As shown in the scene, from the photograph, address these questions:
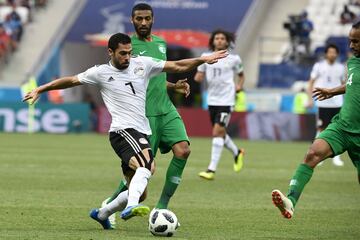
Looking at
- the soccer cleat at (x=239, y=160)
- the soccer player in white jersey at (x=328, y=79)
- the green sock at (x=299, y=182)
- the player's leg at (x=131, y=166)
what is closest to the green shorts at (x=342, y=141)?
the green sock at (x=299, y=182)

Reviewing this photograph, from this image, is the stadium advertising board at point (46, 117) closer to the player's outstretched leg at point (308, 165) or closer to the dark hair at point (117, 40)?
the dark hair at point (117, 40)

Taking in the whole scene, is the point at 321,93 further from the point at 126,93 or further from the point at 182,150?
the point at 126,93

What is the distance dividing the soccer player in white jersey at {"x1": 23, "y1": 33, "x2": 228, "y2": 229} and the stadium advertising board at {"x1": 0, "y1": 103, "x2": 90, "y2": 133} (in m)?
22.5

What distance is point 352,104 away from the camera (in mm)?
10336

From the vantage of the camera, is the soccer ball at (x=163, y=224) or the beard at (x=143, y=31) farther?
the beard at (x=143, y=31)

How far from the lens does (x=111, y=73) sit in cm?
1025

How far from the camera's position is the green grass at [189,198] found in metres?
10.4

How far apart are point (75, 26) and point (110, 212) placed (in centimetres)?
3069

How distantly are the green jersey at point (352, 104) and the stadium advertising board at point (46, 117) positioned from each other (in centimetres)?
2298

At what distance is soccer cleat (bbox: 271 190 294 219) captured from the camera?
9711mm

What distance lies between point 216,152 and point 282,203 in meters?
7.75

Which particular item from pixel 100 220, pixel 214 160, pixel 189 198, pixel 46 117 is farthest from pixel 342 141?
pixel 46 117

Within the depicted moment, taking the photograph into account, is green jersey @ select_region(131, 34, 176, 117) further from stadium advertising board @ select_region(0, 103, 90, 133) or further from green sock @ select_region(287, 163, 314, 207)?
stadium advertising board @ select_region(0, 103, 90, 133)

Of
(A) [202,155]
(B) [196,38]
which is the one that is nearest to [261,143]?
(A) [202,155]
